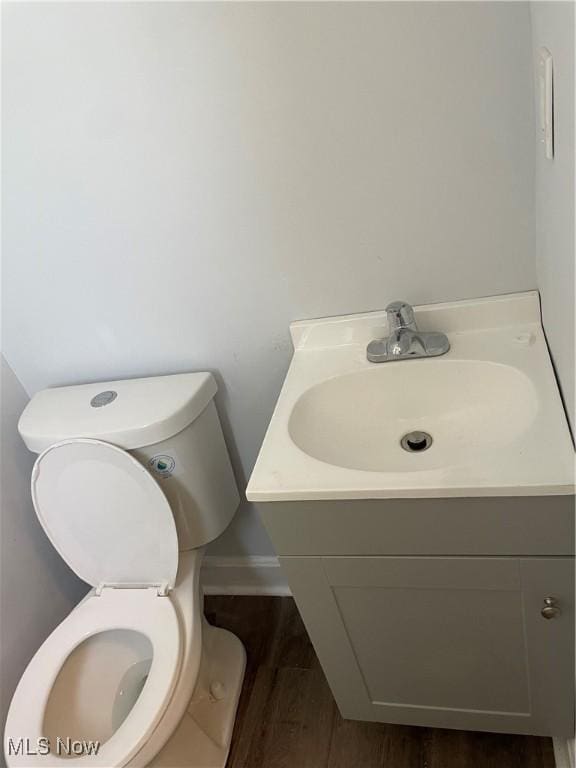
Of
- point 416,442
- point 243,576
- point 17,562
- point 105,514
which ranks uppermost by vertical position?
point 416,442

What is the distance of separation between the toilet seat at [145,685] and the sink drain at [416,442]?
618mm

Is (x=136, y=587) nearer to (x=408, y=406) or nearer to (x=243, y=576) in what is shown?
(x=243, y=576)

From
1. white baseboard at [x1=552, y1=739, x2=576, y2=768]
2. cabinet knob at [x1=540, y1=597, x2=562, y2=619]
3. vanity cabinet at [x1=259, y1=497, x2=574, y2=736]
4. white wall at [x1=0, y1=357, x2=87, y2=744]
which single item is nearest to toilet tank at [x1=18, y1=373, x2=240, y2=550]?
white wall at [x1=0, y1=357, x2=87, y2=744]

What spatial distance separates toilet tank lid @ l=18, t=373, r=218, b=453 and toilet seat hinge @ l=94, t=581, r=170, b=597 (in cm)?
34

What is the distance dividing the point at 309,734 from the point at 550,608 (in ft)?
2.46

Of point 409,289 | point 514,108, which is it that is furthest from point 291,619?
point 514,108

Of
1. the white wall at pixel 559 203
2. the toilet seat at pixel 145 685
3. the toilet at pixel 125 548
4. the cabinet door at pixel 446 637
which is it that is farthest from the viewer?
the toilet at pixel 125 548

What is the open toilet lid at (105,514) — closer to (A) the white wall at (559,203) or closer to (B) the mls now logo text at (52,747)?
(B) the mls now logo text at (52,747)

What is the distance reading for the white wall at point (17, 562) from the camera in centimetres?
138

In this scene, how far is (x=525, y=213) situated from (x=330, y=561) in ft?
2.34

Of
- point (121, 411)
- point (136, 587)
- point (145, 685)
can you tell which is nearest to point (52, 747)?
point (145, 685)

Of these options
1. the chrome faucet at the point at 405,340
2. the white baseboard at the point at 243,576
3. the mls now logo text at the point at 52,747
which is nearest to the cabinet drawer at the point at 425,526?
the chrome faucet at the point at 405,340

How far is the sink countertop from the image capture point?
0.89 meters

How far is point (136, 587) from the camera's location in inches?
52.9
